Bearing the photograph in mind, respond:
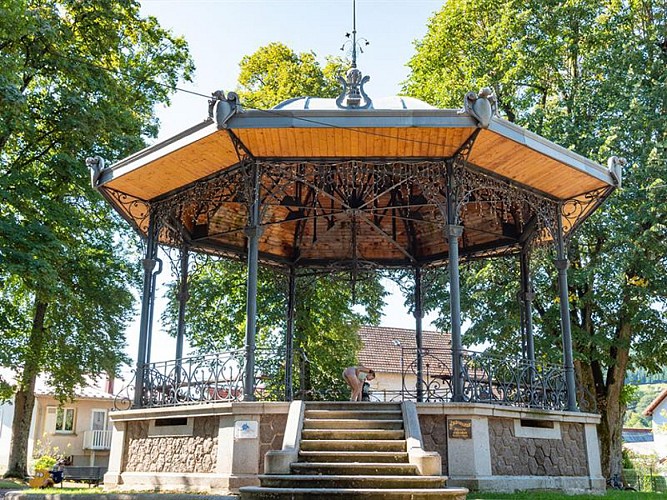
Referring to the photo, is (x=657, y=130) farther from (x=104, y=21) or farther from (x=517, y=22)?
(x=104, y=21)

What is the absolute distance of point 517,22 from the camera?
23.2 m

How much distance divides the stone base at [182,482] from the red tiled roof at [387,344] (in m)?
20.2

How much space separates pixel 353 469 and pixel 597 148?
48.1 ft

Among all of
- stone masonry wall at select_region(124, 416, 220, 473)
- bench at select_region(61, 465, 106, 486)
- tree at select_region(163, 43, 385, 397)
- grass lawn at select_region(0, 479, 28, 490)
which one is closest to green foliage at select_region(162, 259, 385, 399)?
tree at select_region(163, 43, 385, 397)

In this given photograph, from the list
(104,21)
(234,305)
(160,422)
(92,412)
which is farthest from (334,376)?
(92,412)

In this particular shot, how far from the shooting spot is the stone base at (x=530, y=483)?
1070cm

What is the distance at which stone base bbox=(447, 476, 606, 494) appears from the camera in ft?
35.1

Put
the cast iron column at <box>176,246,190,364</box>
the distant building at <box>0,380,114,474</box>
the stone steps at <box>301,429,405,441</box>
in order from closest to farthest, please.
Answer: the stone steps at <box>301,429,405,441</box> → the cast iron column at <box>176,246,190,364</box> → the distant building at <box>0,380,114,474</box>

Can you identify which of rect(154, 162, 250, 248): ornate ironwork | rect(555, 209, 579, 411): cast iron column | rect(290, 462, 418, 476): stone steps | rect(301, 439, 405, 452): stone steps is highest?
rect(154, 162, 250, 248): ornate ironwork

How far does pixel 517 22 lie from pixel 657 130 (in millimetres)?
5859

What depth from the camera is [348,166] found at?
12.6 m

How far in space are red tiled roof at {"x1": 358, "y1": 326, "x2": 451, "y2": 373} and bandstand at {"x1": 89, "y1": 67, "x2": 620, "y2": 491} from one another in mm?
18677

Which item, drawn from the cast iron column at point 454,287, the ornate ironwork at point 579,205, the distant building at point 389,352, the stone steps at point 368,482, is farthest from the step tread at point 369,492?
the distant building at point 389,352

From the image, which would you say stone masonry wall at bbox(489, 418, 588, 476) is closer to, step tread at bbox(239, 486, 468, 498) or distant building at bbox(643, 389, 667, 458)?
step tread at bbox(239, 486, 468, 498)
